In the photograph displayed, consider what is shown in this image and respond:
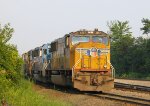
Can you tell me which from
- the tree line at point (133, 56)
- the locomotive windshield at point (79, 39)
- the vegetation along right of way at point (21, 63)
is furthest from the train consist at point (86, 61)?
the tree line at point (133, 56)

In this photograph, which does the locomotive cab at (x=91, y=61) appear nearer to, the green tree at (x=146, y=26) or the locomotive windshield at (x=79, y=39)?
the locomotive windshield at (x=79, y=39)

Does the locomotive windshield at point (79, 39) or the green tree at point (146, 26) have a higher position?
the green tree at point (146, 26)

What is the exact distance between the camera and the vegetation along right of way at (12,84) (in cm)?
1383

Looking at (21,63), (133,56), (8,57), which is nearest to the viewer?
(8,57)

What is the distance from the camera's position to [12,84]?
63.0 ft

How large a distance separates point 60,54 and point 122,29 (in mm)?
49985

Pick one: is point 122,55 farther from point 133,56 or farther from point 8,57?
point 8,57

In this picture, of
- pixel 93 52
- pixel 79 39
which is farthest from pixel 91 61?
pixel 79 39

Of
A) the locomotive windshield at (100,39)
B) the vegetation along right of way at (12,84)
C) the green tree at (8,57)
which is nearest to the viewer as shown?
the vegetation along right of way at (12,84)

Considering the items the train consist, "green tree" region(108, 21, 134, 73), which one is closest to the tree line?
"green tree" region(108, 21, 134, 73)

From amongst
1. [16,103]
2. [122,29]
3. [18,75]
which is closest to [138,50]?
[122,29]

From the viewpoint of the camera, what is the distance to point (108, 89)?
72.6ft

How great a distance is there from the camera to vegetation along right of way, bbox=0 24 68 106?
13828mm

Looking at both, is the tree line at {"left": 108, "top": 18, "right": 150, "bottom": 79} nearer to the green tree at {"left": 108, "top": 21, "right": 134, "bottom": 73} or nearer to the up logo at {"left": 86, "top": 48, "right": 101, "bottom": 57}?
the green tree at {"left": 108, "top": 21, "right": 134, "bottom": 73}
